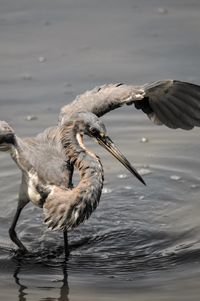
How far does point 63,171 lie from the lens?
6527 mm

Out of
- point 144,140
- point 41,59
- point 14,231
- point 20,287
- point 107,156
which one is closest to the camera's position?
point 20,287

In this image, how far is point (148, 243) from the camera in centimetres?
663

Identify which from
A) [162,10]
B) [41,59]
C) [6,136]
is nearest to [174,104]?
[6,136]

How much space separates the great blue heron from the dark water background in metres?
0.48

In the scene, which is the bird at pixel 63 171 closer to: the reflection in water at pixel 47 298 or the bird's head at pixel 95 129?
the bird's head at pixel 95 129

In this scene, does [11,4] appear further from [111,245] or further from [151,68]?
[111,245]

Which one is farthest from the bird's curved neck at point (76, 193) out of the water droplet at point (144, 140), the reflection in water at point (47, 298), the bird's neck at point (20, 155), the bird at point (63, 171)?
the water droplet at point (144, 140)

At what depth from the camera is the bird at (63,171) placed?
6.22m

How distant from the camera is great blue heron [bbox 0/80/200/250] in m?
6.41

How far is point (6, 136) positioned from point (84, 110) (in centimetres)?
77

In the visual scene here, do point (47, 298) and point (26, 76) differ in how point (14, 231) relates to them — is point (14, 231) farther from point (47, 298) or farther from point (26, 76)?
point (26, 76)

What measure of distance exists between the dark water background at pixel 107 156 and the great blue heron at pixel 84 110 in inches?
18.7

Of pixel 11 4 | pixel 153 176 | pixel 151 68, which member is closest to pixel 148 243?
pixel 153 176

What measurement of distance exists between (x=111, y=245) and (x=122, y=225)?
383 mm
